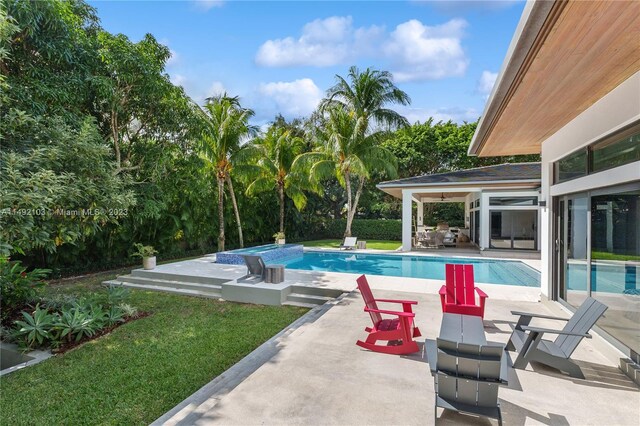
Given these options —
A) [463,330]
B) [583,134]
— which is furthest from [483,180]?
[463,330]

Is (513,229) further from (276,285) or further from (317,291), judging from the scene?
(276,285)

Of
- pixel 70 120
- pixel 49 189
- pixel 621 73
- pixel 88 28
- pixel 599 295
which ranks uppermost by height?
pixel 88 28

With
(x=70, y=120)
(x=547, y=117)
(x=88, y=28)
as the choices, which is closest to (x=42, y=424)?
(x=70, y=120)

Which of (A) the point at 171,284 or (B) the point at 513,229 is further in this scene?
(B) the point at 513,229

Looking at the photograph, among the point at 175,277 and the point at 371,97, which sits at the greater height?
the point at 371,97

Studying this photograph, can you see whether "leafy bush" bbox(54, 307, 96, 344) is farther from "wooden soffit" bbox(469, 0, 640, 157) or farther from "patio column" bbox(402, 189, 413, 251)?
"patio column" bbox(402, 189, 413, 251)

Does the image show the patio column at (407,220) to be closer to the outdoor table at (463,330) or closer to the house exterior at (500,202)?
the house exterior at (500,202)

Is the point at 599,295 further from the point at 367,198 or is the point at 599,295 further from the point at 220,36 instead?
the point at 367,198

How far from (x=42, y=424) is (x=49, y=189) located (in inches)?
136

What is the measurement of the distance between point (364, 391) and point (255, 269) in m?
6.13

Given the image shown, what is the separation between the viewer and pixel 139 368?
16.0 ft

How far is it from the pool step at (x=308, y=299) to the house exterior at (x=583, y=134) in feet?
17.1

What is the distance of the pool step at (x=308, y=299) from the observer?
827 centimetres

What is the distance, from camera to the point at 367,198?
31.4 m
